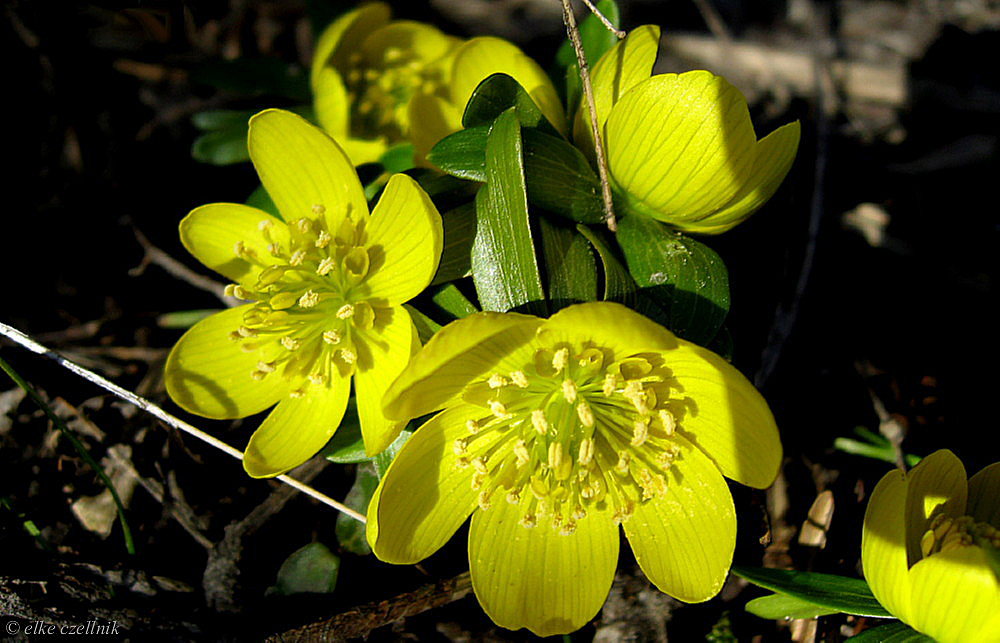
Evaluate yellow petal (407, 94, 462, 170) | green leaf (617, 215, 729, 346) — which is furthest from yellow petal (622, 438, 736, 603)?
yellow petal (407, 94, 462, 170)

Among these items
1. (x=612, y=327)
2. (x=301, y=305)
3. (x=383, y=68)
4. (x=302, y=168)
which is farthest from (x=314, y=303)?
(x=383, y=68)

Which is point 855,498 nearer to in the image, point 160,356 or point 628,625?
point 628,625

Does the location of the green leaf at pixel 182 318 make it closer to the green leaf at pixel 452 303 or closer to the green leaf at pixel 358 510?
the green leaf at pixel 358 510

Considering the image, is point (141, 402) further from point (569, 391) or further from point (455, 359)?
point (569, 391)

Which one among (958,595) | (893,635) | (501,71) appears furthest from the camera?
(501,71)

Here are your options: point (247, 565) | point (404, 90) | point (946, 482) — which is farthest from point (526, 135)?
point (247, 565)

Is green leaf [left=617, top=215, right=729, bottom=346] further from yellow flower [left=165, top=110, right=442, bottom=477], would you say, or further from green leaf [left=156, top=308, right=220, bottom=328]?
green leaf [left=156, top=308, right=220, bottom=328]

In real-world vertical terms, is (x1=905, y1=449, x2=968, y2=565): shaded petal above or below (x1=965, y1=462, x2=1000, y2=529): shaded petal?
above
